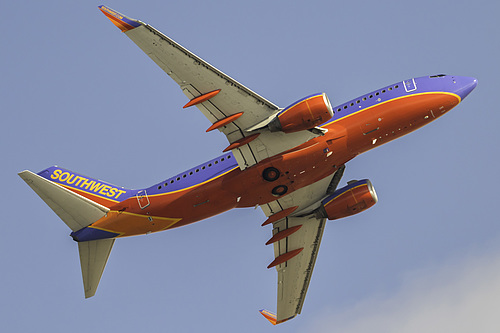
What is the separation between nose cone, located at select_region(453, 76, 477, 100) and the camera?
56.0 metres

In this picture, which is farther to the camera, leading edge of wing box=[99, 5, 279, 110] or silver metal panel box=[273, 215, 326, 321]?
silver metal panel box=[273, 215, 326, 321]

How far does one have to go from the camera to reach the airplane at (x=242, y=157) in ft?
171

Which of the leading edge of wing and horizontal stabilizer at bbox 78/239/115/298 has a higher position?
the leading edge of wing

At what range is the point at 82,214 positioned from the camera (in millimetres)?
56062

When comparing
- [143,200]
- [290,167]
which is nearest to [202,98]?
[290,167]

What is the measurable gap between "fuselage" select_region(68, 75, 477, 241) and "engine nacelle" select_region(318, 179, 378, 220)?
178 inches

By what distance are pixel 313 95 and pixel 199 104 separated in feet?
27.3

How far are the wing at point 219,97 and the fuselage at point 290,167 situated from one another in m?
1.16

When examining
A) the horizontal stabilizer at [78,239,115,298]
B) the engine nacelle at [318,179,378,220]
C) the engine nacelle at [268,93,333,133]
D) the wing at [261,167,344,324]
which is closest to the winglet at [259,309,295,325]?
the wing at [261,167,344,324]

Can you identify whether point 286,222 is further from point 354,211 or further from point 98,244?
point 98,244

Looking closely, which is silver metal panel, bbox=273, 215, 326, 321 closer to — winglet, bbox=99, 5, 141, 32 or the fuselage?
the fuselage

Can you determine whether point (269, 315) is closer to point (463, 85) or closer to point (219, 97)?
point (219, 97)

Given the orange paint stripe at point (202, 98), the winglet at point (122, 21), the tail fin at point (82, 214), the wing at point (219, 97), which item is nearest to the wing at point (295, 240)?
the wing at point (219, 97)

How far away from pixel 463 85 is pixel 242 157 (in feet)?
59.8
